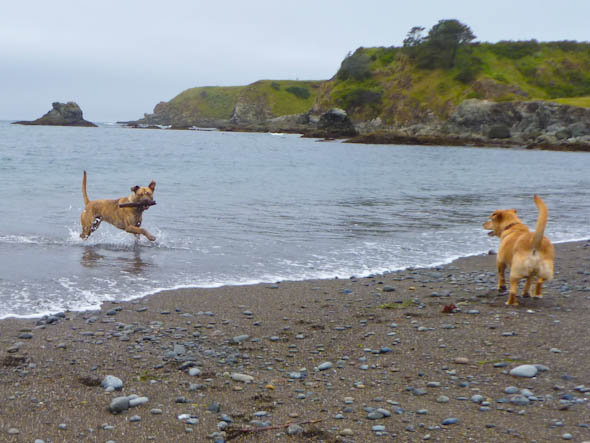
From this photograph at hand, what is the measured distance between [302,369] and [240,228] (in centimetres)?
773

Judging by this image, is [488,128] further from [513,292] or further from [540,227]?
[540,227]

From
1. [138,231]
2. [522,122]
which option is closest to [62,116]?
[522,122]

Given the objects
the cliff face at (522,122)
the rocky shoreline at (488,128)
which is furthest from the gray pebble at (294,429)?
the cliff face at (522,122)

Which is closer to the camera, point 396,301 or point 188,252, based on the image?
point 396,301

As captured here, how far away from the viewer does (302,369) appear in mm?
4504

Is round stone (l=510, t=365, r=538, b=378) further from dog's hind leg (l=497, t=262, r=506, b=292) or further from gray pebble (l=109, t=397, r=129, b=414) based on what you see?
gray pebble (l=109, t=397, r=129, b=414)

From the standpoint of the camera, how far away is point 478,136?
7306 centimetres

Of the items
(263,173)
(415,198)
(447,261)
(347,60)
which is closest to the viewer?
(447,261)

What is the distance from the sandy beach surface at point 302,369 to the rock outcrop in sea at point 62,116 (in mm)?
118911

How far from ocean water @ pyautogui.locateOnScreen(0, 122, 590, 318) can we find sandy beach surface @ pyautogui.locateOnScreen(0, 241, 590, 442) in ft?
4.31

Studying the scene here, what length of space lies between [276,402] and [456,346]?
1.94 meters

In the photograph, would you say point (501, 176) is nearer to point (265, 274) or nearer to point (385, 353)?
point (265, 274)

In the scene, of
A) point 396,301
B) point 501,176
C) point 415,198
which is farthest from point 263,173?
point 396,301

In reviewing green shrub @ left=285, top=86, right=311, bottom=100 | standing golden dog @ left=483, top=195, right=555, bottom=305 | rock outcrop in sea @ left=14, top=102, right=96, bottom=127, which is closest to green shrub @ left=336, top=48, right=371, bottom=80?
green shrub @ left=285, top=86, right=311, bottom=100
